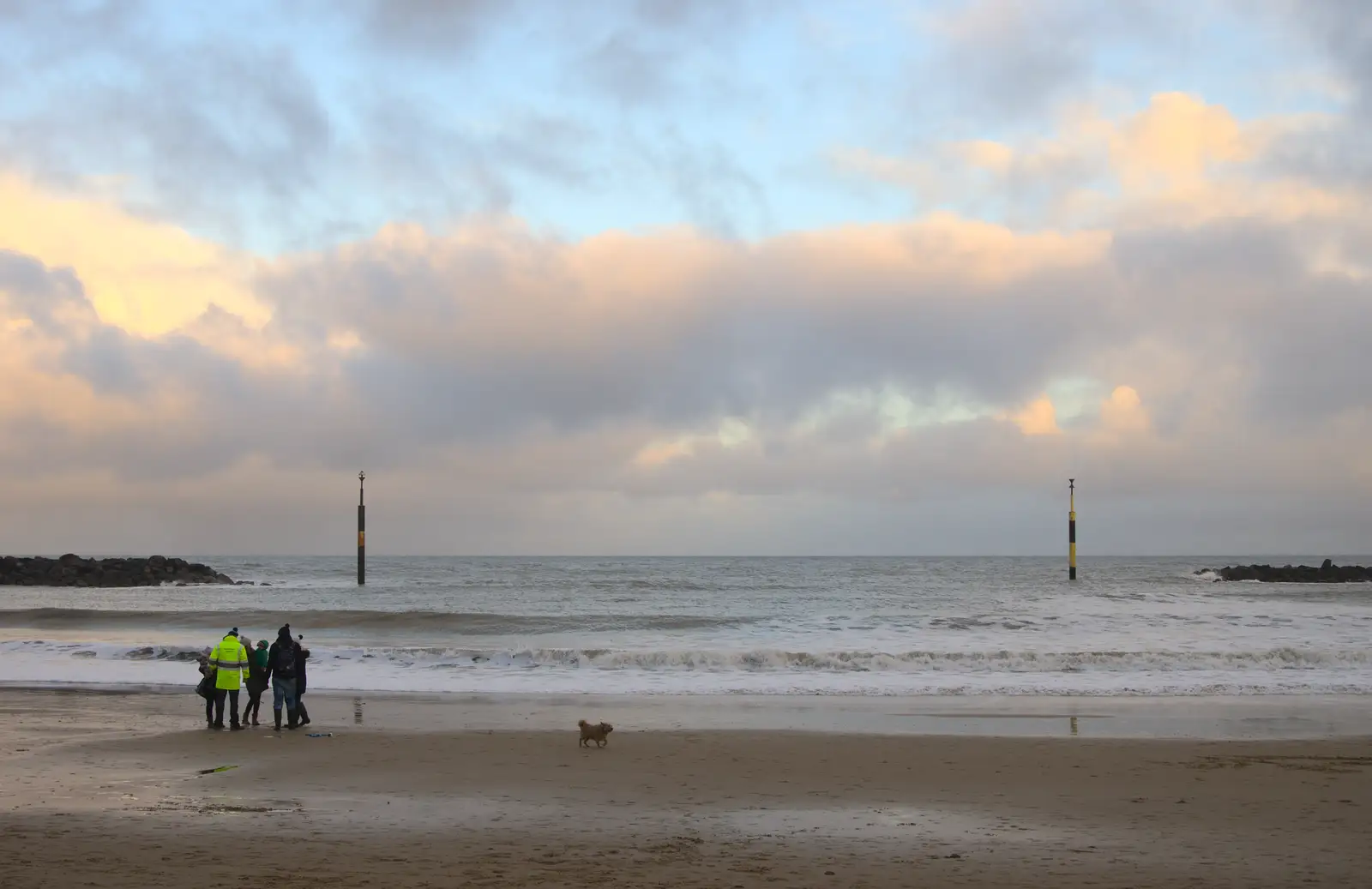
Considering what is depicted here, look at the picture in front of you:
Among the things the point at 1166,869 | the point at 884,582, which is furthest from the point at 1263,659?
the point at 884,582

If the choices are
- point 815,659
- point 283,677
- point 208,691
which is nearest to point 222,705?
point 208,691

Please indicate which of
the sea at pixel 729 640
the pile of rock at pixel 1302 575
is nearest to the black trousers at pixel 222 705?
the sea at pixel 729 640

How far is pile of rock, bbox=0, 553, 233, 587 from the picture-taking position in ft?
196

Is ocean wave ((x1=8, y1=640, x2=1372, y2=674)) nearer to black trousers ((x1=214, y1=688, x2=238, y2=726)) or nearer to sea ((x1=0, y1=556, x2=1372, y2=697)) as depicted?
sea ((x1=0, y1=556, x2=1372, y2=697))

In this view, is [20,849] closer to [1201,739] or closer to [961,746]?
[961,746]

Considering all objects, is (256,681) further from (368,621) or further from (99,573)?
(99,573)

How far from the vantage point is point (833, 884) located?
7.54 metres

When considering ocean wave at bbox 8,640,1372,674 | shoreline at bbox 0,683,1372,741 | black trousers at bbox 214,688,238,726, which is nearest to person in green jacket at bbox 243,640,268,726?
black trousers at bbox 214,688,238,726

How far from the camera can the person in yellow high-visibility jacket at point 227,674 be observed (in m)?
15.4

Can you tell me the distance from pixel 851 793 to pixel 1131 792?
2.96 meters

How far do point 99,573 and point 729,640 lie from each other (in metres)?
47.2

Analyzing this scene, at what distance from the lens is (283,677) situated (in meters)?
15.3

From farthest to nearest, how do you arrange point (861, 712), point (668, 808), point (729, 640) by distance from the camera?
point (729, 640) → point (861, 712) → point (668, 808)

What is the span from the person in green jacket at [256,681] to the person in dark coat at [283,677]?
0.64 meters
